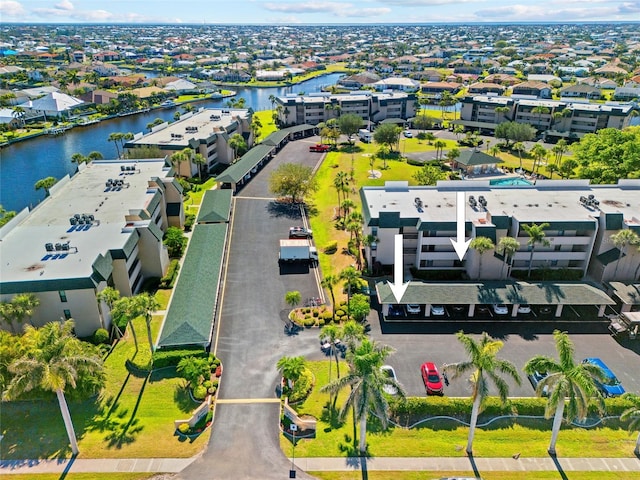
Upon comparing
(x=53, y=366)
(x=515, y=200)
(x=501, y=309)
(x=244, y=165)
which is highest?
(x=515, y=200)

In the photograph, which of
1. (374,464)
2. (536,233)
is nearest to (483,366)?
(374,464)

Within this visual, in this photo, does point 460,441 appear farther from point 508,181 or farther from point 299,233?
point 508,181

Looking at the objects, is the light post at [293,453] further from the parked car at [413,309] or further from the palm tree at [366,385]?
the parked car at [413,309]

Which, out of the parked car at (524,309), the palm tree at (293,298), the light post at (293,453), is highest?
the palm tree at (293,298)

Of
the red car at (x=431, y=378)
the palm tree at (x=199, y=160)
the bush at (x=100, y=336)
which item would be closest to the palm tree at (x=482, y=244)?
the red car at (x=431, y=378)

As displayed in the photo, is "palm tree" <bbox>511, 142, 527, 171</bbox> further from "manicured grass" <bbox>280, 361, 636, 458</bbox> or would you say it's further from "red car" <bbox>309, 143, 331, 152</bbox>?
"manicured grass" <bbox>280, 361, 636, 458</bbox>
